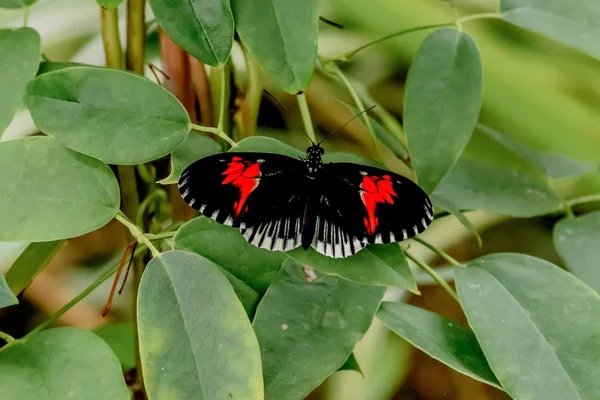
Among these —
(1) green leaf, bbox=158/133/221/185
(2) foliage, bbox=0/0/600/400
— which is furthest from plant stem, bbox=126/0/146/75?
(1) green leaf, bbox=158/133/221/185

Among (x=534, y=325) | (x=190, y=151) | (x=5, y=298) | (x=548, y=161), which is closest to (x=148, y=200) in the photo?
(x=190, y=151)

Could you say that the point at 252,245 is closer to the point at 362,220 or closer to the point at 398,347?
the point at 362,220

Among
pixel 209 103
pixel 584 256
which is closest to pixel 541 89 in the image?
pixel 584 256

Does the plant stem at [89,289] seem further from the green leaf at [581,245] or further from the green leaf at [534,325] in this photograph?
the green leaf at [581,245]

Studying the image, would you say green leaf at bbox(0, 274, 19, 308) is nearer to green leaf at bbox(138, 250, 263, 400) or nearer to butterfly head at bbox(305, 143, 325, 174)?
green leaf at bbox(138, 250, 263, 400)

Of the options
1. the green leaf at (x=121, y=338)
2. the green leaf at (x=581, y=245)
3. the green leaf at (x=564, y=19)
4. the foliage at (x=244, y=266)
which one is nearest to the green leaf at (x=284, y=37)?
the foliage at (x=244, y=266)

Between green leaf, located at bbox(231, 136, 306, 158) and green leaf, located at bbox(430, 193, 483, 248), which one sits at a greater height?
green leaf, located at bbox(231, 136, 306, 158)

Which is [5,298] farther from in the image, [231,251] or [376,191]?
[376,191]
